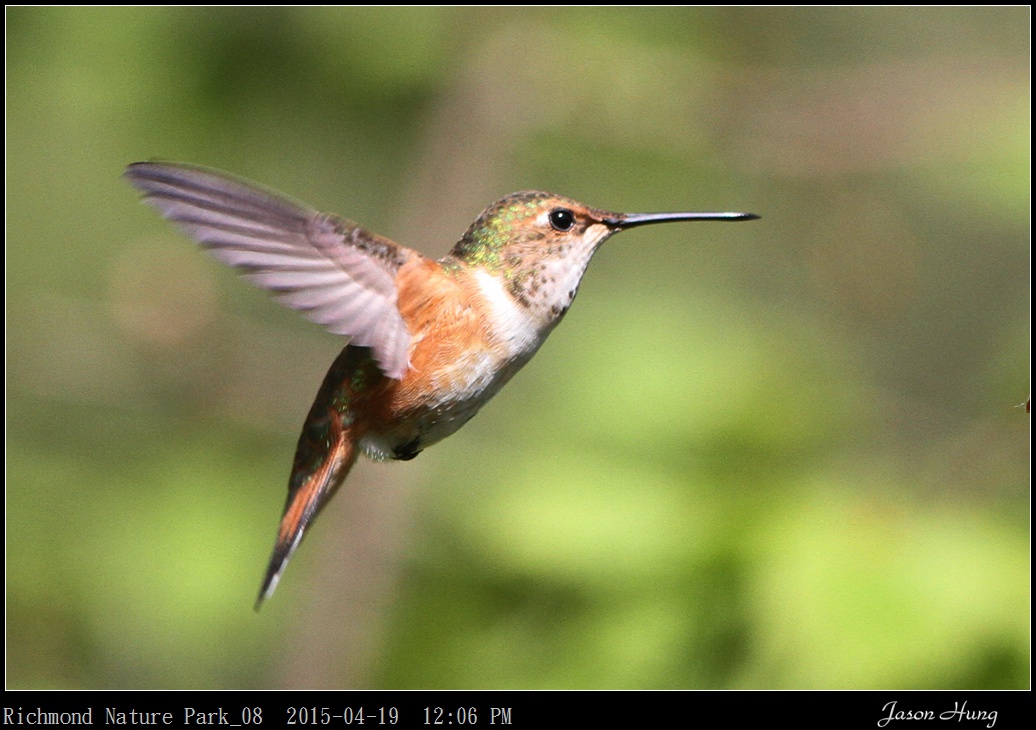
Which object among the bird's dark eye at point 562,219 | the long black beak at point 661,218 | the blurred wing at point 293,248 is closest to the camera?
the blurred wing at point 293,248

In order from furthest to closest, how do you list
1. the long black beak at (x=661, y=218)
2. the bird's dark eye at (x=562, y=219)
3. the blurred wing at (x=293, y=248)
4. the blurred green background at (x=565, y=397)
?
the blurred green background at (x=565, y=397) → the bird's dark eye at (x=562, y=219) → the long black beak at (x=661, y=218) → the blurred wing at (x=293, y=248)

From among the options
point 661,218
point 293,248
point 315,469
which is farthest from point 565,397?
point 293,248

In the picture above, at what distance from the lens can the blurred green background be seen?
2502mm

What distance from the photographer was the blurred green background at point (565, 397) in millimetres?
2502

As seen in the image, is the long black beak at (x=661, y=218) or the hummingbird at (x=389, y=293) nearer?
the hummingbird at (x=389, y=293)

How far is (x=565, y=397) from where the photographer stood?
326cm

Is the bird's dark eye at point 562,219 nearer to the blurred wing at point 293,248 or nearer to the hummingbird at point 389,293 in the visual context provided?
the hummingbird at point 389,293

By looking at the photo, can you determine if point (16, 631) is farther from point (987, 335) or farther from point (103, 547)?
point (987, 335)

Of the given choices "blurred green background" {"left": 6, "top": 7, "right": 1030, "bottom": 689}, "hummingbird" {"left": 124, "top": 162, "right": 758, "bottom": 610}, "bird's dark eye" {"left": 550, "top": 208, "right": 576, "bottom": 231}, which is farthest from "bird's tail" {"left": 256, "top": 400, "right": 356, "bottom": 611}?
"blurred green background" {"left": 6, "top": 7, "right": 1030, "bottom": 689}

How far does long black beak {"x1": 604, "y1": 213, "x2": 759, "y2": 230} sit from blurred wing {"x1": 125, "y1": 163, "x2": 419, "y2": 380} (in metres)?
0.41

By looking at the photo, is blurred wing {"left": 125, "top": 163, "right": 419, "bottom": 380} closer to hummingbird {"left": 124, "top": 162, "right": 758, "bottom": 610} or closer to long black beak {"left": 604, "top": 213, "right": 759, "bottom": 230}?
hummingbird {"left": 124, "top": 162, "right": 758, "bottom": 610}

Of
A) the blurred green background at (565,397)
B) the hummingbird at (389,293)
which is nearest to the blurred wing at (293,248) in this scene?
the hummingbird at (389,293)
